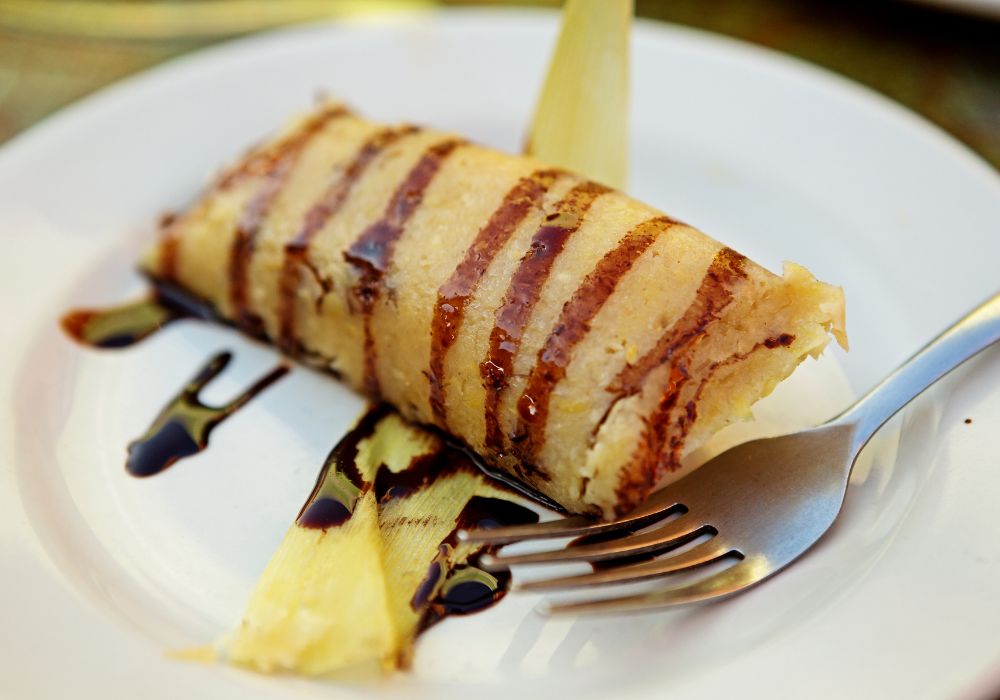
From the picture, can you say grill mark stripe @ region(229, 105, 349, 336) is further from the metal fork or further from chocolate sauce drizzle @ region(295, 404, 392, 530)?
the metal fork

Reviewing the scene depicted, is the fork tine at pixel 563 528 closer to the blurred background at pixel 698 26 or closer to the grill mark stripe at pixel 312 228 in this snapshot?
the grill mark stripe at pixel 312 228

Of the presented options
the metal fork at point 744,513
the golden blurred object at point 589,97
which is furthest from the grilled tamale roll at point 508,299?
the golden blurred object at point 589,97

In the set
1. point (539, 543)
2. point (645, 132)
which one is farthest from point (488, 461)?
point (645, 132)

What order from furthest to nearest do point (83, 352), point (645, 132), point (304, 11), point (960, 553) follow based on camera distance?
point (304, 11), point (645, 132), point (83, 352), point (960, 553)

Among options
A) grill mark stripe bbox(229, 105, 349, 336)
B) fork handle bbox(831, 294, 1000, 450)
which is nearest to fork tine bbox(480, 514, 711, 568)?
fork handle bbox(831, 294, 1000, 450)

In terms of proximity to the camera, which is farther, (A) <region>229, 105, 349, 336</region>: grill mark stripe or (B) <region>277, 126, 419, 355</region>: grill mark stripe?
(A) <region>229, 105, 349, 336</region>: grill mark stripe

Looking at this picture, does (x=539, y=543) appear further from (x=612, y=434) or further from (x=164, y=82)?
(x=164, y=82)
